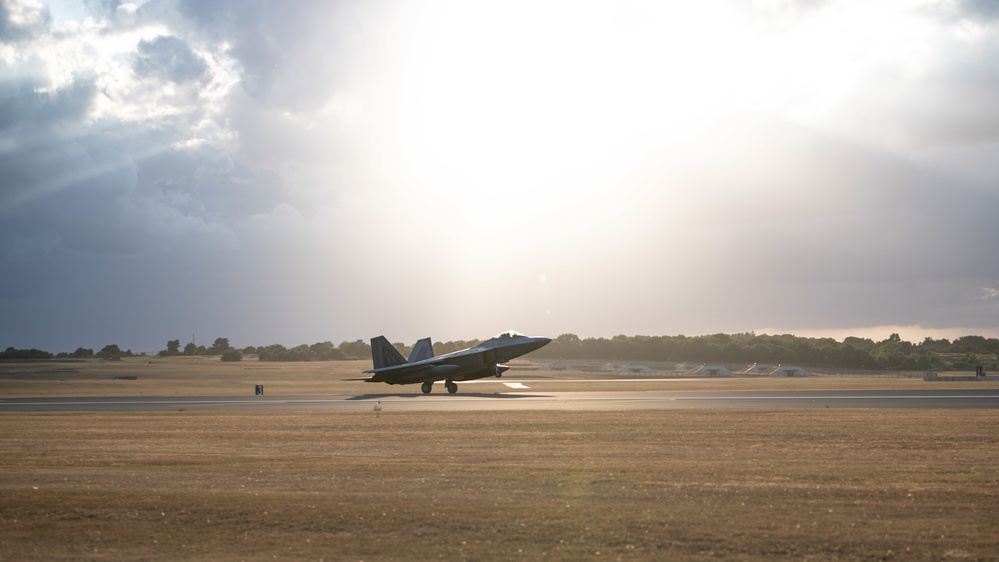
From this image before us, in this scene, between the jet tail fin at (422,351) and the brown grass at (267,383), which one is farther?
the brown grass at (267,383)

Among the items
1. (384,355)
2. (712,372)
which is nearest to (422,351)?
(384,355)

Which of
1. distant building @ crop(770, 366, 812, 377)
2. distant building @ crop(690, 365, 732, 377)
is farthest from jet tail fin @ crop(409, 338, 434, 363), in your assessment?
distant building @ crop(770, 366, 812, 377)

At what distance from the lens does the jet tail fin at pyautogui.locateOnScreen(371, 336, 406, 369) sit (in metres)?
61.2

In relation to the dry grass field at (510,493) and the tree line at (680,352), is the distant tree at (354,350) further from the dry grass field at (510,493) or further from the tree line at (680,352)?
the dry grass field at (510,493)

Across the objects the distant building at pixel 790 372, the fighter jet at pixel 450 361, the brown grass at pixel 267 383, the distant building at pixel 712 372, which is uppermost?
the fighter jet at pixel 450 361

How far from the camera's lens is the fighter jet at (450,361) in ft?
183

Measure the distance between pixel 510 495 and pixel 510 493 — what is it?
212 millimetres

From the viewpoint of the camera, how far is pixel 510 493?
15.8 meters

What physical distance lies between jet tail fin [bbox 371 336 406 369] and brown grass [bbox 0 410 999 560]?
108 feet

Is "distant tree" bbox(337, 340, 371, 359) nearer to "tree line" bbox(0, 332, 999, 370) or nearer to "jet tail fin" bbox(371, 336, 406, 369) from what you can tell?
"tree line" bbox(0, 332, 999, 370)

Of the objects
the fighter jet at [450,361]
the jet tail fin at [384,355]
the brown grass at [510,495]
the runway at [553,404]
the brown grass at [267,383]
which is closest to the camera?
the brown grass at [510,495]

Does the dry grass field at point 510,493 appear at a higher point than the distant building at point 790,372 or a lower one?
higher

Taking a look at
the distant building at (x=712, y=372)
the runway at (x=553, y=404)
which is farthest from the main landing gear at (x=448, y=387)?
the distant building at (x=712, y=372)

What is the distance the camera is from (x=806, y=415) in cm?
3397
